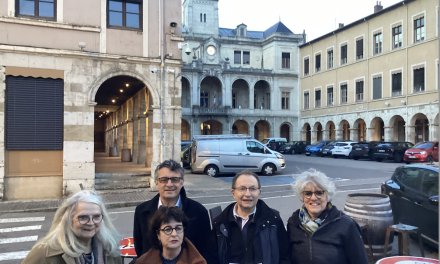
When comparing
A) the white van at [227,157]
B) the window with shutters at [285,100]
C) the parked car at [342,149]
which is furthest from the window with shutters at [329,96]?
the white van at [227,157]

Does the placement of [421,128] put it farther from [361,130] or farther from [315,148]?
[315,148]

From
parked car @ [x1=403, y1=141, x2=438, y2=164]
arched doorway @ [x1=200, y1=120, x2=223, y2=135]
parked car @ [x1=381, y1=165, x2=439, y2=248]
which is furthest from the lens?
arched doorway @ [x1=200, y1=120, x2=223, y2=135]

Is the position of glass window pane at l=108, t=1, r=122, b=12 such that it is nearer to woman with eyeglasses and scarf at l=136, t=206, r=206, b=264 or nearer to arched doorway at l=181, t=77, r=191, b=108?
woman with eyeglasses and scarf at l=136, t=206, r=206, b=264

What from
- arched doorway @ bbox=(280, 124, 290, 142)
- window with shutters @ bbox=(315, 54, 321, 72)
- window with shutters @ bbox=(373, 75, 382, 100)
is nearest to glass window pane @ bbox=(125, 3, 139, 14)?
window with shutters @ bbox=(373, 75, 382, 100)

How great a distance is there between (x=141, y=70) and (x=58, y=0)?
3730mm

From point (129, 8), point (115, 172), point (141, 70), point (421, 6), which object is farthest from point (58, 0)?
point (421, 6)

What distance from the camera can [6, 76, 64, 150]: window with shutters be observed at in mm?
11414

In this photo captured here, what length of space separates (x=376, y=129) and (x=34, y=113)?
34.3 metres

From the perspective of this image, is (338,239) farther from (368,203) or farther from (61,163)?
(61,163)

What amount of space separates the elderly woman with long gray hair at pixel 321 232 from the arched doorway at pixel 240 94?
153ft

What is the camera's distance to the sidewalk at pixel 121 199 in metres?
10.2

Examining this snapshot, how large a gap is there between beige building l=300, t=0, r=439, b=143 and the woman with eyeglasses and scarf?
30972mm

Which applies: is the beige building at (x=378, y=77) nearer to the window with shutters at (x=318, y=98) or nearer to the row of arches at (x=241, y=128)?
the window with shutters at (x=318, y=98)

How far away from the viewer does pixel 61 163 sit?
12.0 metres
